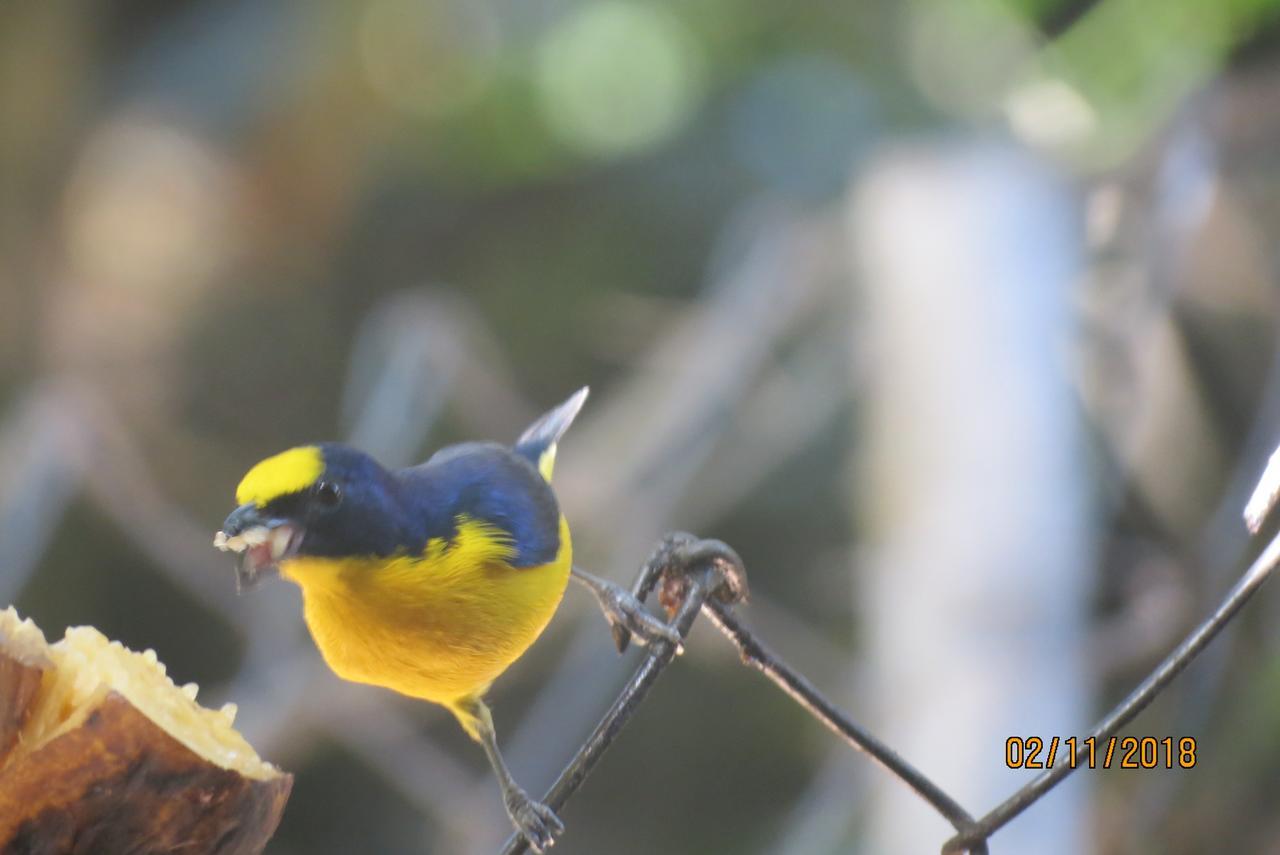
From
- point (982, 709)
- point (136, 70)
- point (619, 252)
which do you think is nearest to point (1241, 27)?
point (982, 709)

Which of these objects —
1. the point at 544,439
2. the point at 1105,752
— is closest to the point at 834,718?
the point at 544,439

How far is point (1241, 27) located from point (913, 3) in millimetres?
2429

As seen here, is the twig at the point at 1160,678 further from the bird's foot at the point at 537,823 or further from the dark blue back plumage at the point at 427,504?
the dark blue back plumage at the point at 427,504

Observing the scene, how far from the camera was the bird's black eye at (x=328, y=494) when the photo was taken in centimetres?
101

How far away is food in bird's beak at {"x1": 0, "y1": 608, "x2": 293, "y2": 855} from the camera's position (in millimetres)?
766

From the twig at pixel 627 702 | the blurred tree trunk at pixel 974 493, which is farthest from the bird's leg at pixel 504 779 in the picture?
the blurred tree trunk at pixel 974 493

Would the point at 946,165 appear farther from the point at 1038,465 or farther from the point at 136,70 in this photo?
the point at 136,70

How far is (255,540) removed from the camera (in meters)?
0.94

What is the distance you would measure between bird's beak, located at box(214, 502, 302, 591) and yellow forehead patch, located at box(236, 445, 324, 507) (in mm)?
11

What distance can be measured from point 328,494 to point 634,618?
257 mm

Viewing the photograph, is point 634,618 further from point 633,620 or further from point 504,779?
point 504,779

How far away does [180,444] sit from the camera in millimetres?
4078

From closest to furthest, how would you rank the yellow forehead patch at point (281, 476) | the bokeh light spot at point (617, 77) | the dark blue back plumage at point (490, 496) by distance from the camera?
the yellow forehead patch at point (281, 476)
the dark blue back plumage at point (490, 496)
the bokeh light spot at point (617, 77)

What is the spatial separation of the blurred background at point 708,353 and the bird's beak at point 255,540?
156cm
